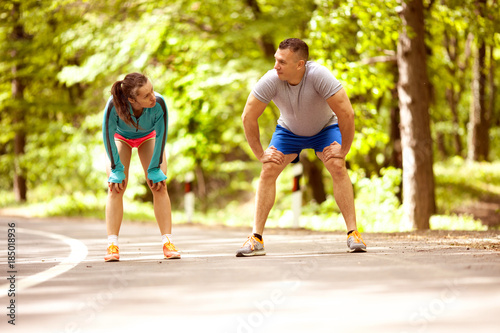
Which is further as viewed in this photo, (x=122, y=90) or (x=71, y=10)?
(x=71, y=10)

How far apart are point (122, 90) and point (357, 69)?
244 inches

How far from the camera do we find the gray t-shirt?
591cm

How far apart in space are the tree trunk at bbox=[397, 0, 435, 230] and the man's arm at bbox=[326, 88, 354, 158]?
5.04m

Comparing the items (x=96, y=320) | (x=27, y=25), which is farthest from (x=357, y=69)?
(x=27, y=25)

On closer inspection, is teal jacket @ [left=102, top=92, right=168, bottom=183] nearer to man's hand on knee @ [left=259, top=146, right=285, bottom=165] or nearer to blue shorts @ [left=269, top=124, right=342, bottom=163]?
man's hand on knee @ [left=259, top=146, right=285, bottom=165]

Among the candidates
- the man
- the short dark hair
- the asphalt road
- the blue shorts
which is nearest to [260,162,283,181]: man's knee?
the man

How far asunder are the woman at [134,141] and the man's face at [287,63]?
3.75 feet

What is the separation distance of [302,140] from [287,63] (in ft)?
2.85

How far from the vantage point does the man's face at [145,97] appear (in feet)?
19.2

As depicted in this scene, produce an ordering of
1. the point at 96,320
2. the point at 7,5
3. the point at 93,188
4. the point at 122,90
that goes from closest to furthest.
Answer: the point at 96,320
the point at 122,90
the point at 7,5
the point at 93,188

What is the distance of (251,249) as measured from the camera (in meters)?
5.98

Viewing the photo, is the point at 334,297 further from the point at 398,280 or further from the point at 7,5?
the point at 7,5

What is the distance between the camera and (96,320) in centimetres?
327

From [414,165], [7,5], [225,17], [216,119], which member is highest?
[7,5]
